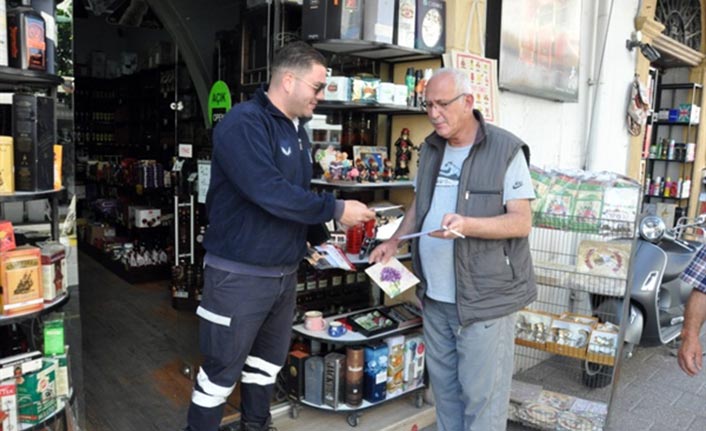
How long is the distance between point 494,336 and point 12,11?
2104mm

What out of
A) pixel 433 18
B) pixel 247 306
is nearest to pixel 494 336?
pixel 247 306

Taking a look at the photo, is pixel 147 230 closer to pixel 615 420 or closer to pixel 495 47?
pixel 495 47

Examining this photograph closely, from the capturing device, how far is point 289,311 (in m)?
2.40

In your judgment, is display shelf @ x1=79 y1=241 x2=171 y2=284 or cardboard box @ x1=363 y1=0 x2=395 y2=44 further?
display shelf @ x1=79 y1=241 x2=171 y2=284

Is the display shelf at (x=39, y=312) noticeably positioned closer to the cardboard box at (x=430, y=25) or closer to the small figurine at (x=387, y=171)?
the small figurine at (x=387, y=171)

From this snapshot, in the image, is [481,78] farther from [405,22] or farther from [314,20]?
[314,20]

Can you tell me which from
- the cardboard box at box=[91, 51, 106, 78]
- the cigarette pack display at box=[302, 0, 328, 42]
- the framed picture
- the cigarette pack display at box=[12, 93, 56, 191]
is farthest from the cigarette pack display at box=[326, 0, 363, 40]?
the cardboard box at box=[91, 51, 106, 78]

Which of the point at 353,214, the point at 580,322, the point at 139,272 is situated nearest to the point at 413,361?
the point at 580,322

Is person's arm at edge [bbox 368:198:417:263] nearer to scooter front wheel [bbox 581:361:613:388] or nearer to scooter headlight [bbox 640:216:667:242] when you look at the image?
scooter front wheel [bbox 581:361:613:388]

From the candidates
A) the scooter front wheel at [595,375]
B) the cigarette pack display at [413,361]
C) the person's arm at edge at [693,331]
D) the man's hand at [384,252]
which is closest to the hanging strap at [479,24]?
the man's hand at [384,252]

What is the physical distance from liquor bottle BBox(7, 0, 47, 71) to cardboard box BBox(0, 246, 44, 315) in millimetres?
659

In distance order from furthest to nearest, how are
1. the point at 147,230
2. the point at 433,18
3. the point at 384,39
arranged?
1. the point at 147,230
2. the point at 433,18
3. the point at 384,39

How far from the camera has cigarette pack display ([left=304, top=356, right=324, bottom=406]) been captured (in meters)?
2.89

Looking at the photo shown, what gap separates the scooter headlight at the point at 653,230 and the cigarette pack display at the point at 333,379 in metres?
2.27
